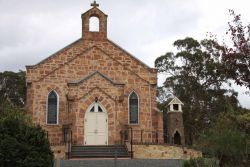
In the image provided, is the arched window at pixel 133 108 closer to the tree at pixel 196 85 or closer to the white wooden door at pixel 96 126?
the white wooden door at pixel 96 126

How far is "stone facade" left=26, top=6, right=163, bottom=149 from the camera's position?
32031 mm

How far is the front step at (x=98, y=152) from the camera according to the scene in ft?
91.6

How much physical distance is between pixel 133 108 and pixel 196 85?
56.8 feet

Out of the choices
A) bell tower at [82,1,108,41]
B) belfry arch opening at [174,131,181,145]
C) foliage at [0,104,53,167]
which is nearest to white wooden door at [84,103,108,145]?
bell tower at [82,1,108,41]

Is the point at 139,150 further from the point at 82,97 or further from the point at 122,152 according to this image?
the point at 82,97

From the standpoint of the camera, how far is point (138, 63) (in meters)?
35.5

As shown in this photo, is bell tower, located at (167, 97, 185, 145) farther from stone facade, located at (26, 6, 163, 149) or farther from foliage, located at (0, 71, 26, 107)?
foliage, located at (0, 71, 26, 107)

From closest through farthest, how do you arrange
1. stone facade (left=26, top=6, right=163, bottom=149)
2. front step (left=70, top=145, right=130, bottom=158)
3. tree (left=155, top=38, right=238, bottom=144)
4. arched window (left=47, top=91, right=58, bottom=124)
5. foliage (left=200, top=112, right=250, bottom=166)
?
foliage (left=200, top=112, right=250, bottom=166)
front step (left=70, top=145, right=130, bottom=158)
stone facade (left=26, top=6, right=163, bottom=149)
arched window (left=47, top=91, right=58, bottom=124)
tree (left=155, top=38, right=238, bottom=144)

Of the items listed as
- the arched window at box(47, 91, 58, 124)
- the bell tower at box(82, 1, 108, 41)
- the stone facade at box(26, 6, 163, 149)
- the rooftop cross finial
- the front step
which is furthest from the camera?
the rooftop cross finial

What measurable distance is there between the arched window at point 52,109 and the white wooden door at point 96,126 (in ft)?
8.04

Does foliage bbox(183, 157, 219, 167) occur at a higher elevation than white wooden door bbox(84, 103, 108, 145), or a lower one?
lower

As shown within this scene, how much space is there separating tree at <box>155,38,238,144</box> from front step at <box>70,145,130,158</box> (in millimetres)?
21021

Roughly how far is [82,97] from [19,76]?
108 ft

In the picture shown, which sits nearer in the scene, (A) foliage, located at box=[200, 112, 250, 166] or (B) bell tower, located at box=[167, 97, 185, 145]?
(A) foliage, located at box=[200, 112, 250, 166]
